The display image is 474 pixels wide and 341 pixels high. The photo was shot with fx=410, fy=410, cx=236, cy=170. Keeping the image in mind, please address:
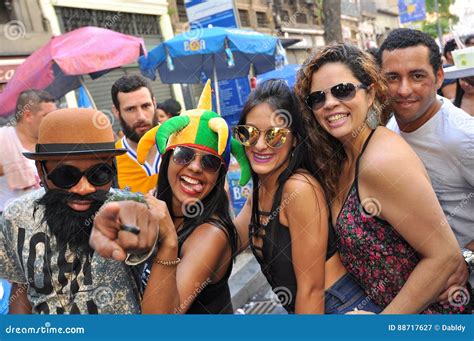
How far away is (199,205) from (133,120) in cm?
211

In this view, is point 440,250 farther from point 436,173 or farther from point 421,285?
point 436,173

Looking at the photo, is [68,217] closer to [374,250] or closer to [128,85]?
[374,250]

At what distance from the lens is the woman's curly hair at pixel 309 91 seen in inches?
69.6

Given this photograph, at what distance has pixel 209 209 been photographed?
198cm

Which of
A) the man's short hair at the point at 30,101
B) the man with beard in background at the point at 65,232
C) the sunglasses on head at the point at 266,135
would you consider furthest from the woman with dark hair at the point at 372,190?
the man's short hair at the point at 30,101

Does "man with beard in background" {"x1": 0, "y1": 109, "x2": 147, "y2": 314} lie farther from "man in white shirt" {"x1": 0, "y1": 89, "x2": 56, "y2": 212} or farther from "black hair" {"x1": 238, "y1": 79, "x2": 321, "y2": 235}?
"man in white shirt" {"x1": 0, "y1": 89, "x2": 56, "y2": 212}

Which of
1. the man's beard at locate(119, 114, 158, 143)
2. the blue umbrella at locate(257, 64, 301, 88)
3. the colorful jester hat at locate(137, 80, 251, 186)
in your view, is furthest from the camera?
the blue umbrella at locate(257, 64, 301, 88)

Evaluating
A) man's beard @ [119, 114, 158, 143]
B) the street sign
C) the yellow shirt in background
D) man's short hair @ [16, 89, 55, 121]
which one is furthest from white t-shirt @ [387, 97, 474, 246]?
the street sign

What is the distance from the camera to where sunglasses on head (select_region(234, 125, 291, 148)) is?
1.89m

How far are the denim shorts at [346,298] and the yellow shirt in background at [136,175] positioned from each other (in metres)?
2.03

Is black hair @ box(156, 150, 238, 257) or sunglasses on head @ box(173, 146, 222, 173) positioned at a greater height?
sunglasses on head @ box(173, 146, 222, 173)

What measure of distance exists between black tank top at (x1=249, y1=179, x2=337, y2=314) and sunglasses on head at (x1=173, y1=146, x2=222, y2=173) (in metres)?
0.35

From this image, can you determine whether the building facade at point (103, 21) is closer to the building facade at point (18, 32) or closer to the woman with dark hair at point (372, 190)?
the building facade at point (18, 32)

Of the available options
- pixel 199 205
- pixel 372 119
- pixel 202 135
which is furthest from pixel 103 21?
pixel 372 119
